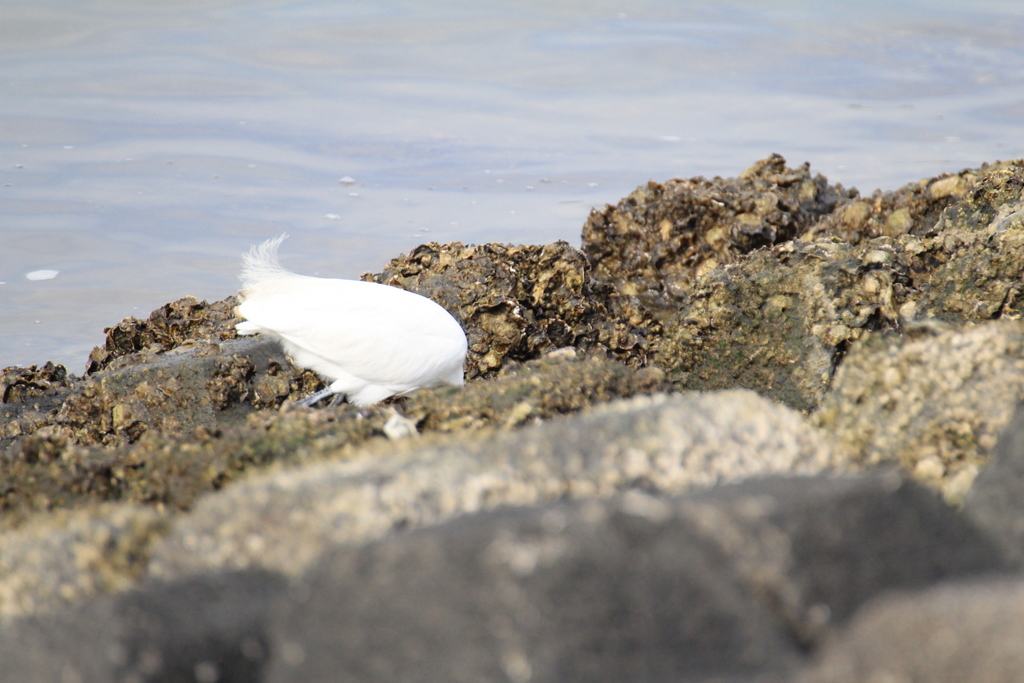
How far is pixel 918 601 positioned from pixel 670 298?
4107 mm

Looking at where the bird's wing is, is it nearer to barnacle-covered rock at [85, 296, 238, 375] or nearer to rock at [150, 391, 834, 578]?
barnacle-covered rock at [85, 296, 238, 375]

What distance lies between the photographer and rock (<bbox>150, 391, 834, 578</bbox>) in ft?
4.11

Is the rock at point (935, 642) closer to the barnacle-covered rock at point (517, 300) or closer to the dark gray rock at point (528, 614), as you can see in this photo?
the dark gray rock at point (528, 614)

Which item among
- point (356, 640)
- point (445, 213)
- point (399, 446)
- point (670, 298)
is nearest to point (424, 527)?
point (356, 640)

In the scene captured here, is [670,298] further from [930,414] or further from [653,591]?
[653,591]

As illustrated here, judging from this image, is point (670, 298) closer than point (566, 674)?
No

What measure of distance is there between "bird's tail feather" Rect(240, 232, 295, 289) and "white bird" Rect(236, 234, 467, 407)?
0.62 ft

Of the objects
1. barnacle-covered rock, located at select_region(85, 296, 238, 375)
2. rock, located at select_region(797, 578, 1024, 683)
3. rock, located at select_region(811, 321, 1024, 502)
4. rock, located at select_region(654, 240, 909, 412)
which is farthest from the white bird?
rock, located at select_region(797, 578, 1024, 683)

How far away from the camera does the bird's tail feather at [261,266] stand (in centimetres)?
405

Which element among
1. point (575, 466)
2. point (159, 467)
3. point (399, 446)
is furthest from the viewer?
point (159, 467)

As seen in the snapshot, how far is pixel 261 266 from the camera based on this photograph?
13.4ft

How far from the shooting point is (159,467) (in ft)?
6.14

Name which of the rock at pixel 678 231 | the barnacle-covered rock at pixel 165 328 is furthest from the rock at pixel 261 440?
the rock at pixel 678 231

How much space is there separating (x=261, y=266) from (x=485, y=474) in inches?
118
